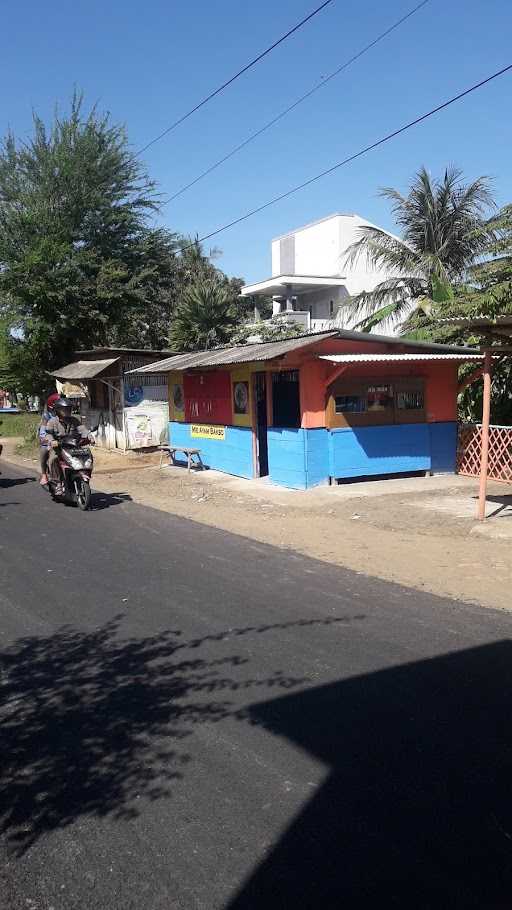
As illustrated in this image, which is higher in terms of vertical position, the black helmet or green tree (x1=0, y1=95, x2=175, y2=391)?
green tree (x1=0, y1=95, x2=175, y2=391)

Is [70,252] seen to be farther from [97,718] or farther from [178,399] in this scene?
[97,718]

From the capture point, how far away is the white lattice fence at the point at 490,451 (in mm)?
14312

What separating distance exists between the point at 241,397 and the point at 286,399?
198 cm

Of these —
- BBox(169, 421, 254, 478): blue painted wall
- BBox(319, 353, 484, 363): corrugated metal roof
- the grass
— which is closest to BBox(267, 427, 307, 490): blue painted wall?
BBox(169, 421, 254, 478): blue painted wall

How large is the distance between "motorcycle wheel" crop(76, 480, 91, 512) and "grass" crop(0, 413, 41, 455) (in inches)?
496

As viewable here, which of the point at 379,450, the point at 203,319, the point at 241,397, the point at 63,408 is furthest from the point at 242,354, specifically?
the point at 203,319

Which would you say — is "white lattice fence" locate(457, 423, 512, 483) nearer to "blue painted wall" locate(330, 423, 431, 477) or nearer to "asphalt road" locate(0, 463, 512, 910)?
"blue painted wall" locate(330, 423, 431, 477)

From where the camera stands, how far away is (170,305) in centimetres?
3309

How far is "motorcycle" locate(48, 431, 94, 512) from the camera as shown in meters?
12.1

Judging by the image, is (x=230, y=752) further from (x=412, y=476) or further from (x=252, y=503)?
(x=412, y=476)

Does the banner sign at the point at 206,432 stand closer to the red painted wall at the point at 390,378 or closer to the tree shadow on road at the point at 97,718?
the red painted wall at the point at 390,378

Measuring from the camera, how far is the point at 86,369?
80.3 ft

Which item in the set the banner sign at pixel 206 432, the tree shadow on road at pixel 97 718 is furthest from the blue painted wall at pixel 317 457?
the tree shadow on road at pixel 97 718

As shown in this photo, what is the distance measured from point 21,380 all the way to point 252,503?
70.1 feet
